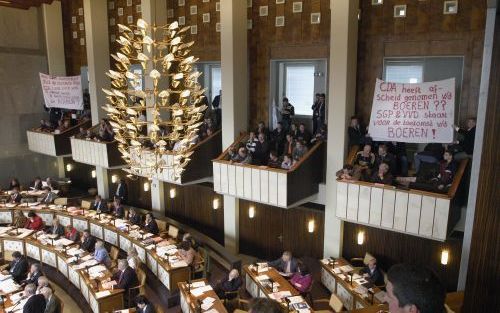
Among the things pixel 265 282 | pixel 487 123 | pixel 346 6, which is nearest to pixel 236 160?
pixel 265 282

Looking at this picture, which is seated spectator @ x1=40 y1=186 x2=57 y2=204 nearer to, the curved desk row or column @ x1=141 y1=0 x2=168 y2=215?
the curved desk row

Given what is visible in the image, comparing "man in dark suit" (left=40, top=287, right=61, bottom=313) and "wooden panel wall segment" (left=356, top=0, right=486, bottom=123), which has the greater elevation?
"wooden panel wall segment" (left=356, top=0, right=486, bottom=123)

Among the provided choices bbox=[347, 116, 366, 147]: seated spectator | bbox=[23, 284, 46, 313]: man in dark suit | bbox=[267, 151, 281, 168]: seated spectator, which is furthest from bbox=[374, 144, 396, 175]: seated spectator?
bbox=[23, 284, 46, 313]: man in dark suit

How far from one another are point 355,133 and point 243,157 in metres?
3.22

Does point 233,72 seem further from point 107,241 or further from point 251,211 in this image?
point 107,241

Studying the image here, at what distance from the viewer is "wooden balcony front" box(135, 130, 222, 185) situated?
42.7 feet

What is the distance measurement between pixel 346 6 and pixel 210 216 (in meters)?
8.41

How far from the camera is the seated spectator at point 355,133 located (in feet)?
34.1

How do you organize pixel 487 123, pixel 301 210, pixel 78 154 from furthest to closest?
pixel 78 154
pixel 301 210
pixel 487 123

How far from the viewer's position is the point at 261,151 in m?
11.7

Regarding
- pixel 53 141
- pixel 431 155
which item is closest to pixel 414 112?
pixel 431 155

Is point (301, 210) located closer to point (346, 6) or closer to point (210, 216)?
point (210, 216)

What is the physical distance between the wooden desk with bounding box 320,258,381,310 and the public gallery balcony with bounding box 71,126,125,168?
9094 mm

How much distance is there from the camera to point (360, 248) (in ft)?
36.8
